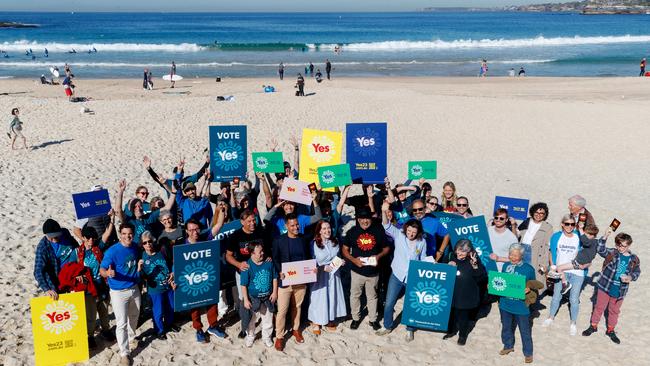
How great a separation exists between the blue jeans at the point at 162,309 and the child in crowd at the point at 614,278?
19.6ft

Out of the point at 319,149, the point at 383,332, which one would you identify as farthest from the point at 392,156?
the point at 383,332

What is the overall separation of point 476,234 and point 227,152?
15.4ft

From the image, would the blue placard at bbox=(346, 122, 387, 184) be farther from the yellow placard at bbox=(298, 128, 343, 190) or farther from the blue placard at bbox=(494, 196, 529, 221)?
the blue placard at bbox=(494, 196, 529, 221)

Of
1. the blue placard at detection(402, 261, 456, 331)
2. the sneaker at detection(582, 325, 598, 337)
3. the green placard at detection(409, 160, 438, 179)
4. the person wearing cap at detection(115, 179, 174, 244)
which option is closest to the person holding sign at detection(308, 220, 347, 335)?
the blue placard at detection(402, 261, 456, 331)

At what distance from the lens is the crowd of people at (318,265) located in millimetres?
6586

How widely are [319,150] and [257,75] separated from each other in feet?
111

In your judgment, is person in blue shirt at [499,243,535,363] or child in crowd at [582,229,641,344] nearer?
person in blue shirt at [499,243,535,363]

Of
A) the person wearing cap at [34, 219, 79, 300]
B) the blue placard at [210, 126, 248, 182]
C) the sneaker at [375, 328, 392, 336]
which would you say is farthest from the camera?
the blue placard at [210, 126, 248, 182]

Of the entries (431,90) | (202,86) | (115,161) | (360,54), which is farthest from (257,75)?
(115,161)

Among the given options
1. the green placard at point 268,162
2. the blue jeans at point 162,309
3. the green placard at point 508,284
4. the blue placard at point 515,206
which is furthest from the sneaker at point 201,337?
the blue placard at point 515,206

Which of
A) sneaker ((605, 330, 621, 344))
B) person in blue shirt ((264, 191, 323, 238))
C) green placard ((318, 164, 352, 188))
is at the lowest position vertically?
sneaker ((605, 330, 621, 344))

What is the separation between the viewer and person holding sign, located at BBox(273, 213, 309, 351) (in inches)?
269

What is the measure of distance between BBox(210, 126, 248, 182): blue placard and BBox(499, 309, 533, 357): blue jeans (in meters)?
5.22

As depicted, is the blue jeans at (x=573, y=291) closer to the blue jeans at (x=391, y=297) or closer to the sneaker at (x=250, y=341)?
the blue jeans at (x=391, y=297)
